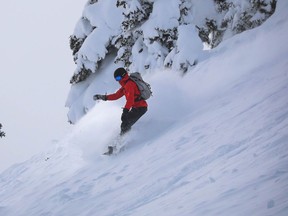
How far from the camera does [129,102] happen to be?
955 cm

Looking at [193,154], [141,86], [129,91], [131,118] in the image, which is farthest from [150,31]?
[193,154]

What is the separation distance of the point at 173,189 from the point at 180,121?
13.5ft

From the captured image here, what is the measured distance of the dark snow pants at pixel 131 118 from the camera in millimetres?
9664

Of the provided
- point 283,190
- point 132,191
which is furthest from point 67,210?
point 283,190

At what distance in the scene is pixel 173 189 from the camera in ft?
18.8

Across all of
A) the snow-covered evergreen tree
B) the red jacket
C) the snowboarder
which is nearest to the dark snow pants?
the snowboarder

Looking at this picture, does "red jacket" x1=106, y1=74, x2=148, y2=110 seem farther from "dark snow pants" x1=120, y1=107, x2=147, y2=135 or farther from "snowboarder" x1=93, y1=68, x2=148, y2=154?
"dark snow pants" x1=120, y1=107, x2=147, y2=135

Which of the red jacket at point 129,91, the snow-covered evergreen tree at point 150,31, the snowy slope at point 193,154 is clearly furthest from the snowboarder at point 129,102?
the snow-covered evergreen tree at point 150,31

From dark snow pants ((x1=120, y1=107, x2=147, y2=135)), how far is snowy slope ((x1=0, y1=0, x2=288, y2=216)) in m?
0.23

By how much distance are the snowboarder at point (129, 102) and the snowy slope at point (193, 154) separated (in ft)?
1.00

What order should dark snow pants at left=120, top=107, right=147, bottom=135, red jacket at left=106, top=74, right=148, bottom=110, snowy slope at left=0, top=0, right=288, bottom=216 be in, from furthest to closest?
1. dark snow pants at left=120, top=107, right=147, bottom=135
2. red jacket at left=106, top=74, right=148, bottom=110
3. snowy slope at left=0, top=0, right=288, bottom=216

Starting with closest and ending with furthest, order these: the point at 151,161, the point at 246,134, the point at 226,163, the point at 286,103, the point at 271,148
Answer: the point at 271,148 → the point at 226,163 → the point at 246,134 → the point at 286,103 → the point at 151,161

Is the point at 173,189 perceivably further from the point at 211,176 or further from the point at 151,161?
the point at 151,161

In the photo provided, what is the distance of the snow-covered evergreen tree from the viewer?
575 inches
